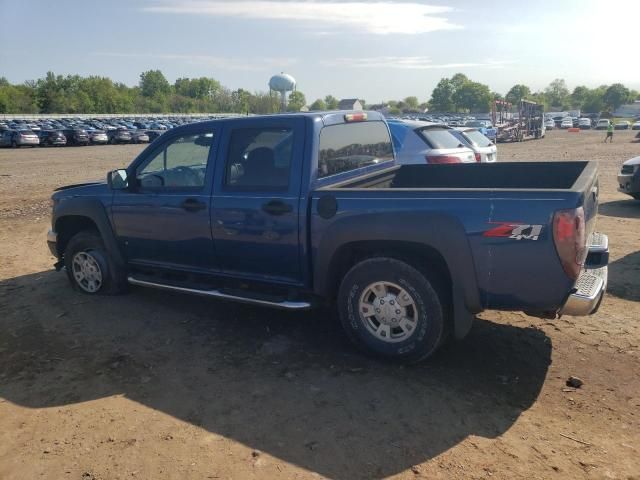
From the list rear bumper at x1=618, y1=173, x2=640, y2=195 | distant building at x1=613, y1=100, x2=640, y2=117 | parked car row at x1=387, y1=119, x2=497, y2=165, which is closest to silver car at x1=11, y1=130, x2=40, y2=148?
parked car row at x1=387, y1=119, x2=497, y2=165

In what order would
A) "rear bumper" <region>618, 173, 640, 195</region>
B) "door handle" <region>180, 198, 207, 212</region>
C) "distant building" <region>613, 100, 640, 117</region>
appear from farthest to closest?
"distant building" <region>613, 100, 640, 117</region>, "rear bumper" <region>618, 173, 640, 195</region>, "door handle" <region>180, 198, 207, 212</region>

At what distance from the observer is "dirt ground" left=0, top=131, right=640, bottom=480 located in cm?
300

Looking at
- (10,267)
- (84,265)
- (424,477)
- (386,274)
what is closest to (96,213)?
(84,265)

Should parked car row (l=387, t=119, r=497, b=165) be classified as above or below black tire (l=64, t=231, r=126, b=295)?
above

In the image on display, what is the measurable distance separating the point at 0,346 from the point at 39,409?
142cm

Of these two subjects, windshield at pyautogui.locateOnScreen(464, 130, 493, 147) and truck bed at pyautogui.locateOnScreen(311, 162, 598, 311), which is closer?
truck bed at pyautogui.locateOnScreen(311, 162, 598, 311)

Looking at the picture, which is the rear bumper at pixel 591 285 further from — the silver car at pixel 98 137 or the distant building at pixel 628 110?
the distant building at pixel 628 110

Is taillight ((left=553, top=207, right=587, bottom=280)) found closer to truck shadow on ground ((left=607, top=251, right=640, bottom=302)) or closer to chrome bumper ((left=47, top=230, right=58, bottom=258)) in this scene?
truck shadow on ground ((left=607, top=251, right=640, bottom=302))

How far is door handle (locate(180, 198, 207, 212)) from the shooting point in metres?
4.73

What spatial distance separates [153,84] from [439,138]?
158854 mm

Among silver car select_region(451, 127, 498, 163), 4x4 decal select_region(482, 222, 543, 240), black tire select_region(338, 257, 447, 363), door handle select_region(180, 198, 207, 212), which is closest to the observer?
4x4 decal select_region(482, 222, 543, 240)

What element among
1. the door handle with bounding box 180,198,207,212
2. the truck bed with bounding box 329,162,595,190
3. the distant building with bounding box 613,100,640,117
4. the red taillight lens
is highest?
the distant building with bounding box 613,100,640,117

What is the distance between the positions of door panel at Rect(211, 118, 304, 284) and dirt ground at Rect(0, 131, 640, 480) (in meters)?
0.71

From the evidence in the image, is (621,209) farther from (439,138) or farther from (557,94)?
(557,94)
